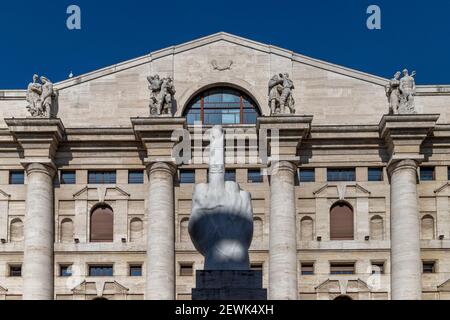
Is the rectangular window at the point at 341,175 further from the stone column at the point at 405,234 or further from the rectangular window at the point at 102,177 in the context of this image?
the rectangular window at the point at 102,177

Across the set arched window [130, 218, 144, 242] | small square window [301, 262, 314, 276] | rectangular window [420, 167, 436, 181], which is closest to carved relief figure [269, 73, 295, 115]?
rectangular window [420, 167, 436, 181]

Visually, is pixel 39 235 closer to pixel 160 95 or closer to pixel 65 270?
pixel 65 270

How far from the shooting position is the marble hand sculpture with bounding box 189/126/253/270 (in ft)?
136

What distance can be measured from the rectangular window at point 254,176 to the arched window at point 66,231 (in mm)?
9417

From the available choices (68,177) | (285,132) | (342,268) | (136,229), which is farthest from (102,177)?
(342,268)

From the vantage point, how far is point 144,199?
65.2m

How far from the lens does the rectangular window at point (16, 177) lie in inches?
2589

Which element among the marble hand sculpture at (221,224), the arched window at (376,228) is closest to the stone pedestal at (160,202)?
the arched window at (376,228)

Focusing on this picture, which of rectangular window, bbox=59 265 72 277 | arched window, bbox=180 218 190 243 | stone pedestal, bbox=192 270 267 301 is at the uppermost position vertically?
arched window, bbox=180 218 190 243

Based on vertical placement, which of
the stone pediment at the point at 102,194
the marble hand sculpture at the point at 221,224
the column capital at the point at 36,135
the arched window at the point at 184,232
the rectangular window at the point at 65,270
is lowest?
the marble hand sculpture at the point at 221,224

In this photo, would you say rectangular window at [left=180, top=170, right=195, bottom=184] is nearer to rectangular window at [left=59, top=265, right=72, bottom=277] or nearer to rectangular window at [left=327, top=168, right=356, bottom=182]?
rectangular window at [left=327, top=168, right=356, bottom=182]

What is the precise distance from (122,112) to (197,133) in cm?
437

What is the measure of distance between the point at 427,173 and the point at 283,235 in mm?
8477

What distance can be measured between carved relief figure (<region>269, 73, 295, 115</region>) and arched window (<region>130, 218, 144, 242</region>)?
8789 millimetres
